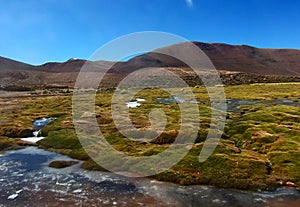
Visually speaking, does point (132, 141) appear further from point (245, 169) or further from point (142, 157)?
point (245, 169)

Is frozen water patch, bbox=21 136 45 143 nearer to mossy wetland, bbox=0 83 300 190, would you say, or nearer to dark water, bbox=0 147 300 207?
mossy wetland, bbox=0 83 300 190

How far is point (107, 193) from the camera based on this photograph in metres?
26.3

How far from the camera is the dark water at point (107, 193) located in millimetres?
24359

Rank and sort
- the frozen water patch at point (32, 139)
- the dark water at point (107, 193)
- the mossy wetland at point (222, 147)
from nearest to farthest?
the dark water at point (107, 193), the mossy wetland at point (222, 147), the frozen water patch at point (32, 139)

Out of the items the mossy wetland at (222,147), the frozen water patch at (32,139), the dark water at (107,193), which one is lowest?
the dark water at (107,193)

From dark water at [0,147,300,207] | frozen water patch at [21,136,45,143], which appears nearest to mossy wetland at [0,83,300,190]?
frozen water patch at [21,136,45,143]

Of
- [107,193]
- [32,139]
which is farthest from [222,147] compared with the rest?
[32,139]

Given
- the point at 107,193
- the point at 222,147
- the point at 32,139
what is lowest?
the point at 107,193

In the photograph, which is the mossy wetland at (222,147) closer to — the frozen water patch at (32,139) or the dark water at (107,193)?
the frozen water patch at (32,139)

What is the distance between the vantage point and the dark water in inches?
959

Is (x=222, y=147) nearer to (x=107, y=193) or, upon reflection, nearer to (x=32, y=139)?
(x=107, y=193)

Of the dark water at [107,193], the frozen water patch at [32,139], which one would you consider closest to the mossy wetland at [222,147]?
the frozen water patch at [32,139]

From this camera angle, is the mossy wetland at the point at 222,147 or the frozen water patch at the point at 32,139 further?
the frozen water patch at the point at 32,139

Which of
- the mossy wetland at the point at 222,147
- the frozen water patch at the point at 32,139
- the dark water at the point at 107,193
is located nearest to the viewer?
the dark water at the point at 107,193
